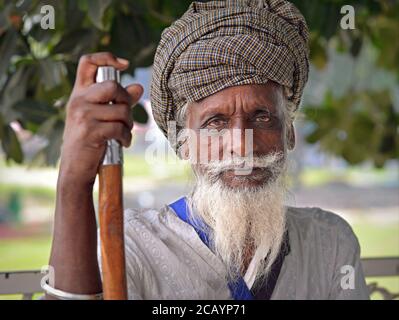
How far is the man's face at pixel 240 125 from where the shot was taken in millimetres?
834

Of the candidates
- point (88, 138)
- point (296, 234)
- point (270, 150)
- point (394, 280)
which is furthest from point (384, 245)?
point (88, 138)

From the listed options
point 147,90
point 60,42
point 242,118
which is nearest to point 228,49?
point 242,118

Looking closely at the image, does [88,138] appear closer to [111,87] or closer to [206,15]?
[111,87]

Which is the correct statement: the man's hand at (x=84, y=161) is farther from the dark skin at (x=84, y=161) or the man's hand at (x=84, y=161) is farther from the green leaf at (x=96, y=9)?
the green leaf at (x=96, y=9)

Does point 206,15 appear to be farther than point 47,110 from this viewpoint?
No

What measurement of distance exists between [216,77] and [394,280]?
1.99ft

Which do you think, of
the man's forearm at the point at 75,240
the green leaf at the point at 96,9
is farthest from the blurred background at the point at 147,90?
the man's forearm at the point at 75,240

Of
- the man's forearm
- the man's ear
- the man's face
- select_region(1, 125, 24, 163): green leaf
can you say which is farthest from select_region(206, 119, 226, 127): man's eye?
select_region(1, 125, 24, 163): green leaf

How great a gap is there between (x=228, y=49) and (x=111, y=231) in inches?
11.6

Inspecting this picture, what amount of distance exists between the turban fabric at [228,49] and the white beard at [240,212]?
0.35 ft

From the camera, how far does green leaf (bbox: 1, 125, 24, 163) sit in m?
1.29

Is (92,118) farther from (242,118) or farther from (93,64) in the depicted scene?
(242,118)

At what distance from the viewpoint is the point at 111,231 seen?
0.67m
